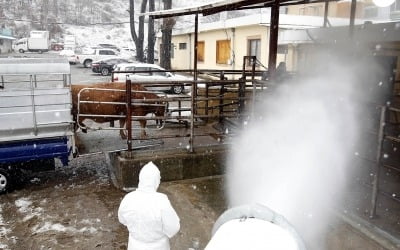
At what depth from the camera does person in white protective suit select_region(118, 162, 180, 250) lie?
10.8 ft

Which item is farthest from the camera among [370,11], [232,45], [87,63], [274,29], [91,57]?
[87,63]

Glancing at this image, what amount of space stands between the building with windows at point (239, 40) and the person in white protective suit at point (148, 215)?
34.1 feet

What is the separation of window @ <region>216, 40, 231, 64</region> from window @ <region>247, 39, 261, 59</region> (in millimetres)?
2435

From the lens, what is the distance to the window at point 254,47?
67.4ft

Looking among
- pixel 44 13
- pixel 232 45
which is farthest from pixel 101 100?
pixel 44 13

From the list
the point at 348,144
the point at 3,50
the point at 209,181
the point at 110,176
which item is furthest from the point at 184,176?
the point at 3,50

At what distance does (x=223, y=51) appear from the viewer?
24.6m

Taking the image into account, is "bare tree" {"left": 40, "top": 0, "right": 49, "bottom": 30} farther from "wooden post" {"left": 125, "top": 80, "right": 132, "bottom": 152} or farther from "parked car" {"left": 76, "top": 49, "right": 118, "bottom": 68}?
"wooden post" {"left": 125, "top": 80, "right": 132, "bottom": 152}

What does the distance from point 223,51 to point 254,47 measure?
12.7ft

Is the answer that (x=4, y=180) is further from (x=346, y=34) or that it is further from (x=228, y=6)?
(x=346, y=34)

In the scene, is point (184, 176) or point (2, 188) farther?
point (184, 176)

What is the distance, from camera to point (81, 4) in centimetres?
7144

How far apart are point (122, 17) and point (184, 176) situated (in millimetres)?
69359

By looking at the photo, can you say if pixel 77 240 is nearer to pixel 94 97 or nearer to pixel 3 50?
pixel 94 97
